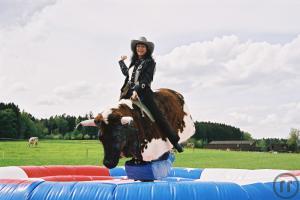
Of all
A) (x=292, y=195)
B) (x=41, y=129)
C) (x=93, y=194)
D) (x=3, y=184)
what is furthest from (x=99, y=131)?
(x=41, y=129)

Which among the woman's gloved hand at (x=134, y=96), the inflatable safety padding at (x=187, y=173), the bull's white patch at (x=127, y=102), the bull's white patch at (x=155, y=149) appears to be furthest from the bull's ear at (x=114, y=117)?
the inflatable safety padding at (x=187, y=173)

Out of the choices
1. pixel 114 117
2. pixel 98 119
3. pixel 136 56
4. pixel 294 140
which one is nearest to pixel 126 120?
pixel 114 117

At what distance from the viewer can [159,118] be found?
652 centimetres

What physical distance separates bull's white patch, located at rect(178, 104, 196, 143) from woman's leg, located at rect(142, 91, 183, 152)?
0.55 metres

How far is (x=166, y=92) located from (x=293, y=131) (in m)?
73.7

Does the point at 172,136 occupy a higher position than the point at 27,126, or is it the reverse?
the point at 27,126

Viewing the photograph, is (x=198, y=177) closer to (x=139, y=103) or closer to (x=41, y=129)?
(x=139, y=103)

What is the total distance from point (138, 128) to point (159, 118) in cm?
30

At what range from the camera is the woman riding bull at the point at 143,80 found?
649cm

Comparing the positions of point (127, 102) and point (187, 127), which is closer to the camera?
point (127, 102)

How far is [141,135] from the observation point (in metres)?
6.39

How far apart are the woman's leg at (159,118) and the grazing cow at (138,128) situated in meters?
0.07

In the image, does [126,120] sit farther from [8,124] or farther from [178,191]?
[8,124]

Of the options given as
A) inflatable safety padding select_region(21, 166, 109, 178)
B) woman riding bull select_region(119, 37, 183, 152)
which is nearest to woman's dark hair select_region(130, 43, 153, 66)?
woman riding bull select_region(119, 37, 183, 152)
